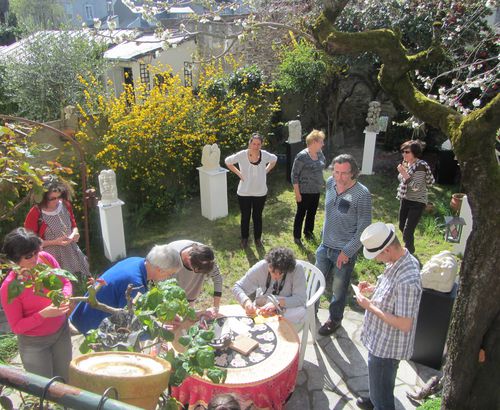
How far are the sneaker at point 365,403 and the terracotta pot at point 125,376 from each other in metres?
2.68

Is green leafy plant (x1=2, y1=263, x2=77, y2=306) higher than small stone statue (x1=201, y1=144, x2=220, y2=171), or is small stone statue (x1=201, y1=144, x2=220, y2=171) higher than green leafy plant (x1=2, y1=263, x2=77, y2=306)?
green leafy plant (x1=2, y1=263, x2=77, y2=306)

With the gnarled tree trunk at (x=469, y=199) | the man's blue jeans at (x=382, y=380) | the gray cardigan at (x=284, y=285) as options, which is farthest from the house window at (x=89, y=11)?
the man's blue jeans at (x=382, y=380)

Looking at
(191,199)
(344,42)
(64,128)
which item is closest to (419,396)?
(344,42)

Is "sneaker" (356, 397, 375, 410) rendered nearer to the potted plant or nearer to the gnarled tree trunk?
the gnarled tree trunk

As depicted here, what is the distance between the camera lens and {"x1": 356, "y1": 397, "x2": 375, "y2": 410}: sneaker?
3.68 meters

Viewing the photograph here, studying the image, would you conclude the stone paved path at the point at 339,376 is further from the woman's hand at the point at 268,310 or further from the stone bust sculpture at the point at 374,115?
the stone bust sculpture at the point at 374,115

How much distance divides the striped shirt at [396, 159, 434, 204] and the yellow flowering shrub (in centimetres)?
359

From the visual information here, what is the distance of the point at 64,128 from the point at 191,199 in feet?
8.34

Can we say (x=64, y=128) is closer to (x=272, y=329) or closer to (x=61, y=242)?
(x=61, y=242)

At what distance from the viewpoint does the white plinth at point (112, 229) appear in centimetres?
589

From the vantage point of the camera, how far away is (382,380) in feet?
10.4

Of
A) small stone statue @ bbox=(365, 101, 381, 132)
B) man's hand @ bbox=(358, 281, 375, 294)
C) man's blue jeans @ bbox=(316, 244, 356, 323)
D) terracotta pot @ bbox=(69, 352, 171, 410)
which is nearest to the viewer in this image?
terracotta pot @ bbox=(69, 352, 171, 410)

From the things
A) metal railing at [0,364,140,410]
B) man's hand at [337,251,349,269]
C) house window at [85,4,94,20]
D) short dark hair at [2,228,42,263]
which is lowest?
man's hand at [337,251,349,269]

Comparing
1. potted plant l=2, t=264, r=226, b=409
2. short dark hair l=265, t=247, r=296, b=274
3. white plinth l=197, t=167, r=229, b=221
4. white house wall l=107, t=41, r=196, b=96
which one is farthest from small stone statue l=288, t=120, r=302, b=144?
potted plant l=2, t=264, r=226, b=409
